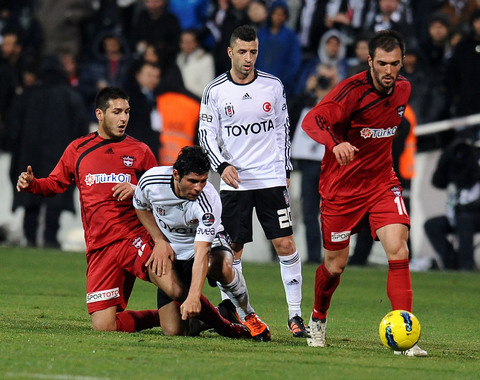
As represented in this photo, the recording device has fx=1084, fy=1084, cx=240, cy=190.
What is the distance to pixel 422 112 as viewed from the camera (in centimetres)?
1617

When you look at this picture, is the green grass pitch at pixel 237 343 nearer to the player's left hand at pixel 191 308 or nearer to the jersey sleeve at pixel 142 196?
the player's left hand at pixel 191 308

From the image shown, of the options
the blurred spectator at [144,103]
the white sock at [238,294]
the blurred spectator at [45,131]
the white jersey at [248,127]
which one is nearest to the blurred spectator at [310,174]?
the blurred spectator at [144,103]

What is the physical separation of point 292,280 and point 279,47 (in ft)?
25.3

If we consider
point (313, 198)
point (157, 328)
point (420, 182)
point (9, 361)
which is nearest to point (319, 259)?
point (313, 198)

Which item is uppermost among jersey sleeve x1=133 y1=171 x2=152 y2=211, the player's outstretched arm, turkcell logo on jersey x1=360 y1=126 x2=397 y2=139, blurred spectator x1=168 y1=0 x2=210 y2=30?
blurred spectator x1=168 y1=0 x2=210 y2=30

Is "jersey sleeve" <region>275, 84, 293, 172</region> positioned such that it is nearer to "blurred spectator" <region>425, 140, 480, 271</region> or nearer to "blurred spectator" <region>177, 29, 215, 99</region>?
"blurred spectator" <region>425, 140, 480, 271</region>

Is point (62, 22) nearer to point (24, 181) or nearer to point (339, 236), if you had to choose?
point (24, 181)

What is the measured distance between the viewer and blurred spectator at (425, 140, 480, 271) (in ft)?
50.5

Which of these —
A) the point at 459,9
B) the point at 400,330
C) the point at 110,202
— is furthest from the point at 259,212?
the point at 459,9

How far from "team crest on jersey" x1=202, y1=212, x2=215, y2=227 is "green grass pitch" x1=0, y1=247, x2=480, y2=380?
88cm

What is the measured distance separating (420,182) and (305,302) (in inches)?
198

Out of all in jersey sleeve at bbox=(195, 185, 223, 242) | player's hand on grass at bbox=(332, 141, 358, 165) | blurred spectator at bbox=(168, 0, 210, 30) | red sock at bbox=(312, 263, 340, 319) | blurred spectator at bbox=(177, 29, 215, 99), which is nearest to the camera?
player's hand on grass at bbox=(332, 141, 358, 165)

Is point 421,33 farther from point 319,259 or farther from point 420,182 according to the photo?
point 319,259

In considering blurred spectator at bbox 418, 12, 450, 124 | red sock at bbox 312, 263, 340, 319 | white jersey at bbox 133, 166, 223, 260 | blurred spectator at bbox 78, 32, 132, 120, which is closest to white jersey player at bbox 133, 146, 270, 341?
white jersey at bbox 133, 166, 223, 260
